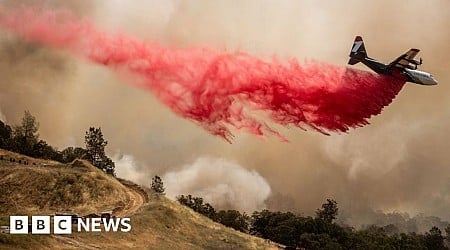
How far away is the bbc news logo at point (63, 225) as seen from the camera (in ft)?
281

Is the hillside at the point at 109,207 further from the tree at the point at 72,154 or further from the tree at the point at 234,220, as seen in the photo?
the tree at the point at 72,154

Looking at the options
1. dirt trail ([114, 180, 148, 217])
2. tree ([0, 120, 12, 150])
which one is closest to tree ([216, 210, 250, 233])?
dirt trail ([114, 180, 148, 217])

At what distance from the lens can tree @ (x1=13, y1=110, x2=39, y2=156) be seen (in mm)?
145250

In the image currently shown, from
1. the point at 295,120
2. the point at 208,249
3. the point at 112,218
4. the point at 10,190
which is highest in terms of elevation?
the point at 295,120

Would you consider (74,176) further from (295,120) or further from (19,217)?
(295,120)

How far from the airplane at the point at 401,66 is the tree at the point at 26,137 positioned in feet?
287

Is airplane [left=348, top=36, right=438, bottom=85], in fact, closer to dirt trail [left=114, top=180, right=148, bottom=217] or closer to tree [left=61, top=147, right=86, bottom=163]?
dirt trail [left=114, top=180, right=148, bottom=217]

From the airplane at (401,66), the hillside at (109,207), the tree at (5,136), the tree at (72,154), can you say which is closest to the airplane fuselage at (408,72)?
the airplane at (401,66)

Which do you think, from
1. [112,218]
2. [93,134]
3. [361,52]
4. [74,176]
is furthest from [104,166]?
[361,52]

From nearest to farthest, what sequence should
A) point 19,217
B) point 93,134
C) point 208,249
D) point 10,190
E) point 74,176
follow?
point 19,217
point 208,249
point 10,190
point 74,176
point 93,134

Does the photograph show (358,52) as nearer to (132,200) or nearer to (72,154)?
(132,200)

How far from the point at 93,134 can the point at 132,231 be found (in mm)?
58850

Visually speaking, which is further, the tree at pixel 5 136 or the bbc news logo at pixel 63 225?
the tree at pixel 5 136

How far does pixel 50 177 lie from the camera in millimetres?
108562
